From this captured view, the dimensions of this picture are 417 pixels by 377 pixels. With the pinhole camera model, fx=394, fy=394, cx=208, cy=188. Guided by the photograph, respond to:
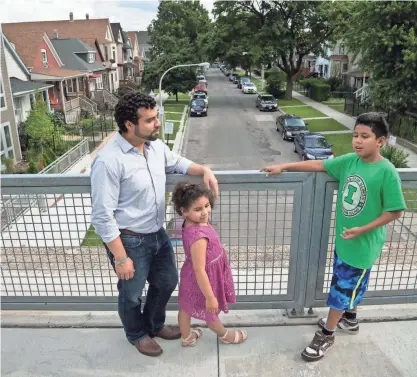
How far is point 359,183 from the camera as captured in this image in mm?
2408

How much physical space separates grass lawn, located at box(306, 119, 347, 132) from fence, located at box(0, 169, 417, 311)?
941 inches

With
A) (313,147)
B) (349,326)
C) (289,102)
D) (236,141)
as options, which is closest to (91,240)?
(349,326)

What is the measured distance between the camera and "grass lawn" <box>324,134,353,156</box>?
2014 cm

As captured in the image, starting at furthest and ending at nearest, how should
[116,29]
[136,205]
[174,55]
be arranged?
[116,29] < [174,55] < [136,205]

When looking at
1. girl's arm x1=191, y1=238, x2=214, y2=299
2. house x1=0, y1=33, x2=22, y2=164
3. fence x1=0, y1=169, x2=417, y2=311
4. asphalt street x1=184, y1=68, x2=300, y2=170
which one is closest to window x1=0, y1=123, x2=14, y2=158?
house x1=0, y1=33, x2=22, y2=164

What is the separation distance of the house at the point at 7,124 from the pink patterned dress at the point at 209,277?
18.1 m

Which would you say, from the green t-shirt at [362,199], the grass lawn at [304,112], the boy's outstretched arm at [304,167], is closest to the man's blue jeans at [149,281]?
the boy's outstretched arm at [304,167]

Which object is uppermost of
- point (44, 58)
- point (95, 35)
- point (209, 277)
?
point (95, 35)

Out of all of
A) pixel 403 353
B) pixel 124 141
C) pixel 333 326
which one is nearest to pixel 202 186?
pixel 124 141

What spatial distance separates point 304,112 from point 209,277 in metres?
32.2

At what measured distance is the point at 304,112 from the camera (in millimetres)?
32875

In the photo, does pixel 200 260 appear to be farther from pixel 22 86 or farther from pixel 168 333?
pixel 22 86

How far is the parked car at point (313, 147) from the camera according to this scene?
1844 centimetres

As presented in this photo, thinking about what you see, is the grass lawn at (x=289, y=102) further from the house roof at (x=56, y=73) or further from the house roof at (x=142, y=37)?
the house roof at (x=142, y=37)
